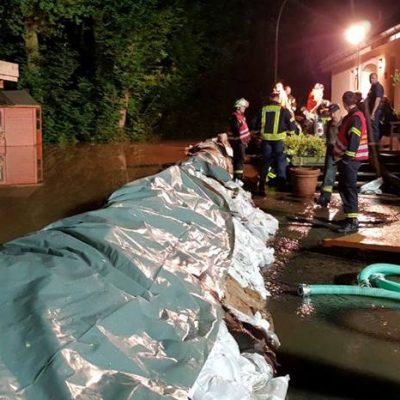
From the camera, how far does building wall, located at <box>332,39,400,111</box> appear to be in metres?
14.0

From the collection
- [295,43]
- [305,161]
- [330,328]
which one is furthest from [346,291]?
[295,43]

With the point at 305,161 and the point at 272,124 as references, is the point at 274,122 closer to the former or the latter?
the point at 272,124

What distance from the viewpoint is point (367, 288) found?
5.56 metres

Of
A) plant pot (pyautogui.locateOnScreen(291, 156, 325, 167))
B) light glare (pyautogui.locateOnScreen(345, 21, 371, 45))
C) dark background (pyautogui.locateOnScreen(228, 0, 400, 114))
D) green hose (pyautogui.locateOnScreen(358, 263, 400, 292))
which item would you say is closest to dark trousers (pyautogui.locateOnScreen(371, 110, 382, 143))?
plant pot (pyautogui.locateOnScreen(291, 156, 325, 167))

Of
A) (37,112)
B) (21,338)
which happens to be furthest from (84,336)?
(37,112)

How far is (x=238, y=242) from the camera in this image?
6148 mm

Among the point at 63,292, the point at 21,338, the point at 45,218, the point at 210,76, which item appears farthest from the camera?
the point at 210,76

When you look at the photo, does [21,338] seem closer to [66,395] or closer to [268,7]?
[66,395]

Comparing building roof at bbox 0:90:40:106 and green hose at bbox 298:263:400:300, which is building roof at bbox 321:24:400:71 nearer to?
building roof at bbox 0:90:40:106

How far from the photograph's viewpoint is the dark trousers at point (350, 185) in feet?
26.3

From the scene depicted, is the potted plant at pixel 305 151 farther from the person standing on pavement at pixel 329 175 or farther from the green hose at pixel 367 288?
the green hose at pixel 367 288

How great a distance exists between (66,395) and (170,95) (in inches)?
829

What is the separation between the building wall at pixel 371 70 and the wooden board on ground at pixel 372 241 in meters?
6.69

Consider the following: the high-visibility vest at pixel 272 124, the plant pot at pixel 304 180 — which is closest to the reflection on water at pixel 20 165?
the high-visibility vest at pixel 272 124
